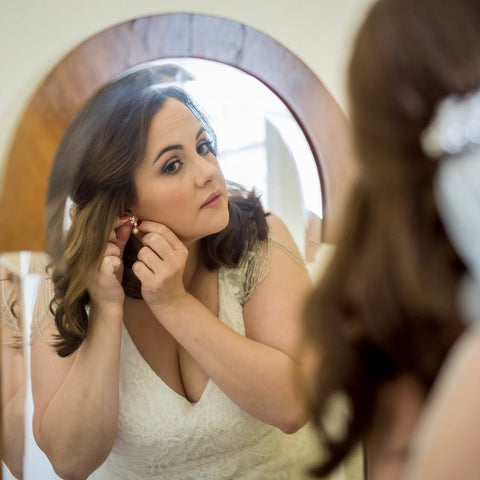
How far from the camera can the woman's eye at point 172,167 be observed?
2.64ft

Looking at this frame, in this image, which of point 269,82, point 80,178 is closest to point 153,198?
point 80,178

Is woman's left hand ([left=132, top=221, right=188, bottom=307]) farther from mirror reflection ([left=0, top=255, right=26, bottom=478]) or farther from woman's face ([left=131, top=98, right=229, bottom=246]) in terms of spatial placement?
mirror reflection ([left=0, top=255, right=26, bottom=478])

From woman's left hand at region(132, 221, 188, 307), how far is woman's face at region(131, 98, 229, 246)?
0.05ft

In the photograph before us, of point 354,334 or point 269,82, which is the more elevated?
point 269,82

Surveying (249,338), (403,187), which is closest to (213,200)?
(249,338)

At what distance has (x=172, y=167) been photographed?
81cm

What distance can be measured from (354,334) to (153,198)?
358mm

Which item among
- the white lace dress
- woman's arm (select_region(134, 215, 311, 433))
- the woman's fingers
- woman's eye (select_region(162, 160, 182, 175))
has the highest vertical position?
woman's eye (select_region(162, 160, 182, 175))

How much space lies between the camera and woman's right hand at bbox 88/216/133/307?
80cm

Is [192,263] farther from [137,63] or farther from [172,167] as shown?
[137,63]

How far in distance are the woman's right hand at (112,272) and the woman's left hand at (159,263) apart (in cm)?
2

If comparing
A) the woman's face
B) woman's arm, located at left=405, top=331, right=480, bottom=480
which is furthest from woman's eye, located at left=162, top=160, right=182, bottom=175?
woman's arm, located at left=405, top=331, right=480, bottom=480

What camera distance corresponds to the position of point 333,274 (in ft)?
1.69

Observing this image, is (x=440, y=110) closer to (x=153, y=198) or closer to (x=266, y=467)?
(x=153, y=198)
